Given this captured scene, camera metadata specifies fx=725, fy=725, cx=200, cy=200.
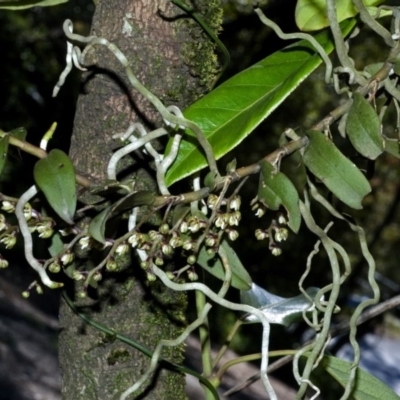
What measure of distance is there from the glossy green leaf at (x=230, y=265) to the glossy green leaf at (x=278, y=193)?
0.07m

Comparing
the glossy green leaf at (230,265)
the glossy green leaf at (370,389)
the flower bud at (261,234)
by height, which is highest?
the flower bud at (261,234)

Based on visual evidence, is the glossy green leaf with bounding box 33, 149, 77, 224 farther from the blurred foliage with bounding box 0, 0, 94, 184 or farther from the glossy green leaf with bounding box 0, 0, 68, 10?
the blurred foliage with bounding box 0, 0, 94, 184

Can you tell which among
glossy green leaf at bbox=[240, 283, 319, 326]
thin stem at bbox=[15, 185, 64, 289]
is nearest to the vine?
thin stem at bbox=[15, 185, 64, 289]

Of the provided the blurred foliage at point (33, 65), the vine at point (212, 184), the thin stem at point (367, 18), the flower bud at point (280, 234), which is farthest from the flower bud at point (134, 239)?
the blurred foliage at point (33, 65)

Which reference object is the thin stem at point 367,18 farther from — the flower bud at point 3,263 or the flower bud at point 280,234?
the flower bud at point 3,263

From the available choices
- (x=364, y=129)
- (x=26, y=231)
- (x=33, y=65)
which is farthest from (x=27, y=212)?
(x=33, y=65)

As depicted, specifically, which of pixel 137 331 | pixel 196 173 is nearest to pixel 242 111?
pixel 196 173

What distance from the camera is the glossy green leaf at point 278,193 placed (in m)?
0.47

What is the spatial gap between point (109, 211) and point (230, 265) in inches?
5.5

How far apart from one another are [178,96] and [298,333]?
136 inches

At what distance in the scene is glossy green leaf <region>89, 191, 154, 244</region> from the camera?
16.9 inches

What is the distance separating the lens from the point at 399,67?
0.51 metres

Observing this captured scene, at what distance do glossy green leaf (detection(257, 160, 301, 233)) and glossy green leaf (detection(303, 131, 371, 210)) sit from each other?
0.02 m

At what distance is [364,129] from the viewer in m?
0.49
